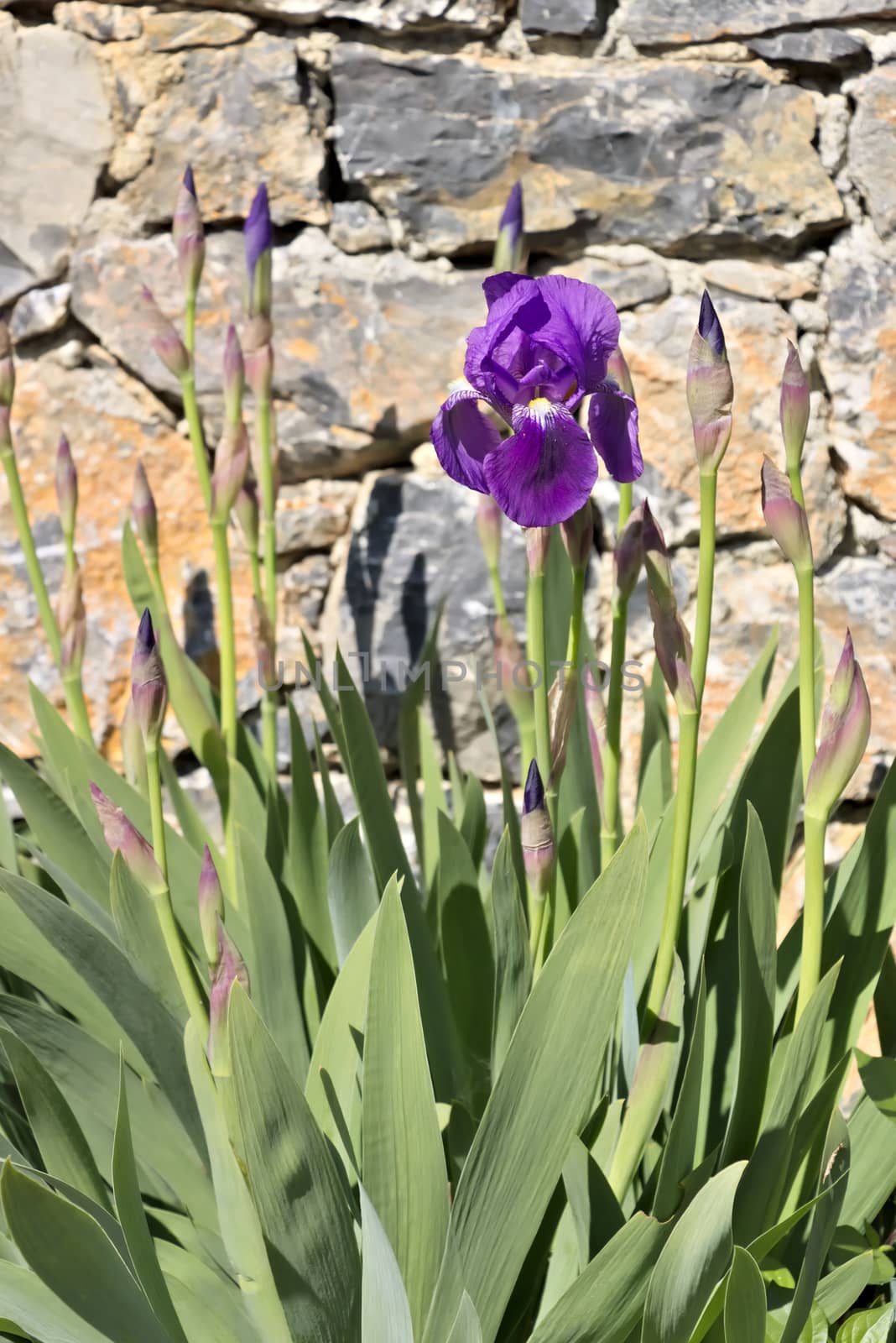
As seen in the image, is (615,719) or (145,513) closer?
(615,719)

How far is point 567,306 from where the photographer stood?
630mm

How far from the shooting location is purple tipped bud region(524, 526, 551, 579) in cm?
67

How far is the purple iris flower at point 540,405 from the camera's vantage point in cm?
60

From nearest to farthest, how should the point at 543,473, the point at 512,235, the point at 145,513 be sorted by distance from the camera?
1. the point at 543,473
2. the point at 512,235
3. the point at 145,513

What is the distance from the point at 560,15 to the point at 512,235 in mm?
478

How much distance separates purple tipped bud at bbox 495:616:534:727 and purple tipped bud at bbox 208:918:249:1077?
1.07ft

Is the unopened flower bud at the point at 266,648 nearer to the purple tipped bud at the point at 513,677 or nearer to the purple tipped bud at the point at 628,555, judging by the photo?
the purple tipped bud at the point at 513,677

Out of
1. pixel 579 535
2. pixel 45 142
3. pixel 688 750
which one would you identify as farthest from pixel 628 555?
pixel 45 142

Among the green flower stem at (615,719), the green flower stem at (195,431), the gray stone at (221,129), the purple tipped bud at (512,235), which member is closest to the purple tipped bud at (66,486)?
the green flower stem at (195,431)

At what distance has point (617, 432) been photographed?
644 millimetres

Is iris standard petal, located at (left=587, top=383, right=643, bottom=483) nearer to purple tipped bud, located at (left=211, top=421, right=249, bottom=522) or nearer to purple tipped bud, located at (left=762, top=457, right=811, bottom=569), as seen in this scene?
purple tipped bud, located at (left=762, top=457, right=811, bottom=569)

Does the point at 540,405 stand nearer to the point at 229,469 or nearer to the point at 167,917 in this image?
the point at 167,917

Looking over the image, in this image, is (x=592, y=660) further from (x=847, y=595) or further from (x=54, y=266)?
(x=54, y=266)

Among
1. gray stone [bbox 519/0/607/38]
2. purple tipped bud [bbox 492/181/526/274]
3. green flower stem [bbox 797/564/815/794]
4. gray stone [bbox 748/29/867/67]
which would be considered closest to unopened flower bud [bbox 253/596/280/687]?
purple tipped bud [bbox 492/181/526/274]
